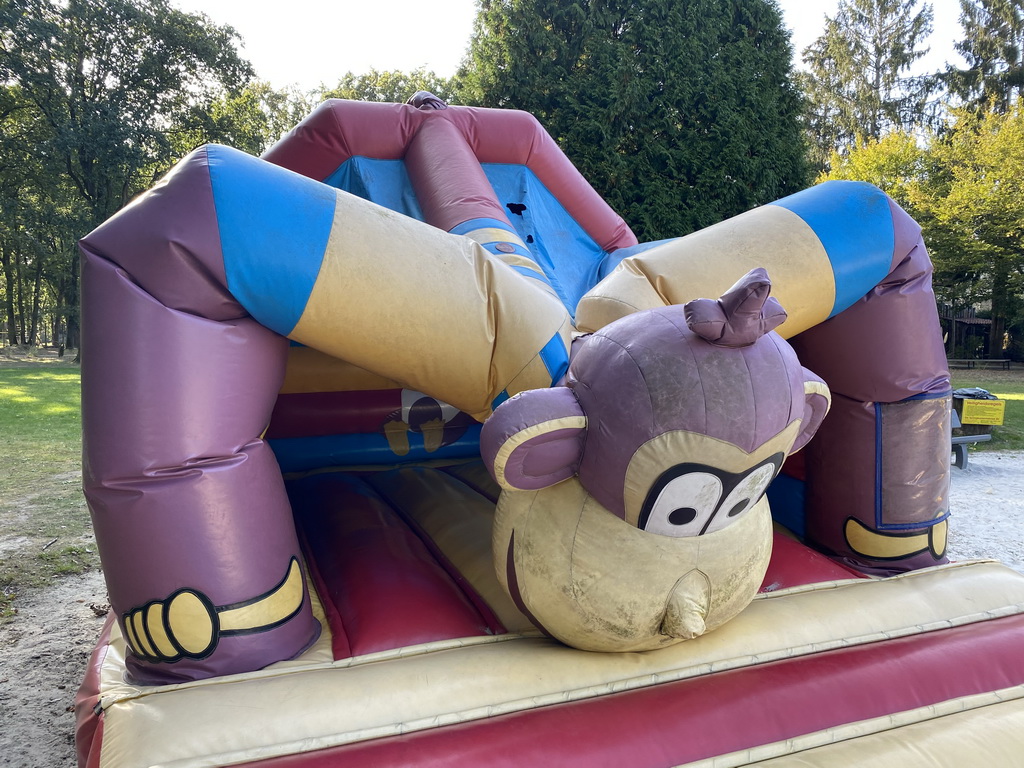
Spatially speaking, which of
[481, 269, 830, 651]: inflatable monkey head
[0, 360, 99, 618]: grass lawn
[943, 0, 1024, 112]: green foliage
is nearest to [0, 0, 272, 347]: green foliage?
[0, 360, 99, 618]: grass lawn

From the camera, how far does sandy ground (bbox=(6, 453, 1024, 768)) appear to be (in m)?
2.06

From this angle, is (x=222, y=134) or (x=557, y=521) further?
(x=222, y=134)

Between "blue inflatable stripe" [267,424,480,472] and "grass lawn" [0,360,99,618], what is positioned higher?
"blue inflatable stripe" [267,424,480,472]

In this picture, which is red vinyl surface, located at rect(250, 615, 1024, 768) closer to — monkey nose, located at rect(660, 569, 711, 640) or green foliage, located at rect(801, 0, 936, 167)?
monkey nose, located at rect(660, 569, 711, 640)

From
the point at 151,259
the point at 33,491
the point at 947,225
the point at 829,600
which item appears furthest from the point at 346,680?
the point at 947,225

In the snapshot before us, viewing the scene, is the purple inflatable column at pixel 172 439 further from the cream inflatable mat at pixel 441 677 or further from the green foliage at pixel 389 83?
the green foliage at pixel 389 83

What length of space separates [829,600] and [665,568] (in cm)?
69

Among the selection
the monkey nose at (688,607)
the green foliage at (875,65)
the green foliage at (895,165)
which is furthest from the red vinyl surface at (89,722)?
the green foliage at (875,65)

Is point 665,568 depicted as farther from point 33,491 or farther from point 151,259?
point 33,491

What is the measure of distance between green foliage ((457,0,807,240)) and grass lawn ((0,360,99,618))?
6.26 meters

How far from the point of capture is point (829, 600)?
182 cm

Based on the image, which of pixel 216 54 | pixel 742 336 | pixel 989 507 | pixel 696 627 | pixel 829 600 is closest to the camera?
pixel 742 336

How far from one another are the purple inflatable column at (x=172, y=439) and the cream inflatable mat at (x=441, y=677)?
0.11 m

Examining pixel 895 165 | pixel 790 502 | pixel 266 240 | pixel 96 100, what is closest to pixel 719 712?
pixel 790 502
